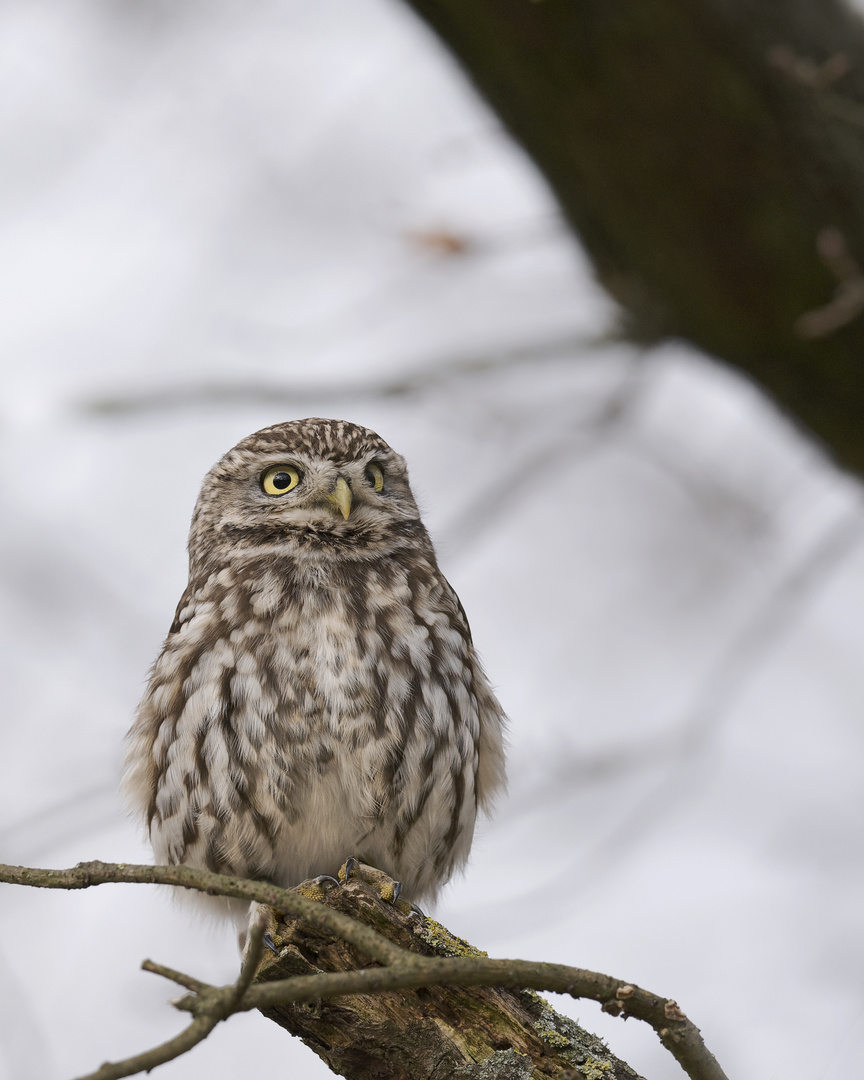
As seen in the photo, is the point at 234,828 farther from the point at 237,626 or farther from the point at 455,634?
the point at 455,634

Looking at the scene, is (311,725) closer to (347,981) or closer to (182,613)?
(182,613)

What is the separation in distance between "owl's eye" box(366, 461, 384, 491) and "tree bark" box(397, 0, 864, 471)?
3.91 ft

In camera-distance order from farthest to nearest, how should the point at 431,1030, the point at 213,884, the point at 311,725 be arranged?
the point at 311,725
the point at 431,1030
the point at 213,884

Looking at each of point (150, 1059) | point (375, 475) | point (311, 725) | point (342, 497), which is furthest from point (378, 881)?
point (375, 475)

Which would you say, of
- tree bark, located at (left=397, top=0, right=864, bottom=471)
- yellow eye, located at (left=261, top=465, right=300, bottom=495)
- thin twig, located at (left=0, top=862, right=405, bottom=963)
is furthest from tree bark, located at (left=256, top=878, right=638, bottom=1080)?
tree bark, located at (left=397, top=0, right=864, bottom=471)

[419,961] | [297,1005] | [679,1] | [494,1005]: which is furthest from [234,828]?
[679,1]

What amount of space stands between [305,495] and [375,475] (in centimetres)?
34

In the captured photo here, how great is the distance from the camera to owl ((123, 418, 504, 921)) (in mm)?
3611

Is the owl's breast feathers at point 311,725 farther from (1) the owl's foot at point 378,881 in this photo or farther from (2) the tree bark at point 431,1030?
(2) the tree bark at point 431,1030

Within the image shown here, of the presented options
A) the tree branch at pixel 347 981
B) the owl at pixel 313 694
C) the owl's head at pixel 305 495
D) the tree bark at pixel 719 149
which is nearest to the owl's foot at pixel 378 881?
the owl at pixel 313 694

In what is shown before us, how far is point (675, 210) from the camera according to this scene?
3.47m

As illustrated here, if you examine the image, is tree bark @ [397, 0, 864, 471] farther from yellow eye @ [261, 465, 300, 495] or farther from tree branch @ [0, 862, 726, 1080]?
tree branch @ [0, 862, 726, 1080]

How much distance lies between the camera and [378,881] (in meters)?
3.33

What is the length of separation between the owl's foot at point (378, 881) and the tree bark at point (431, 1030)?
272mm
